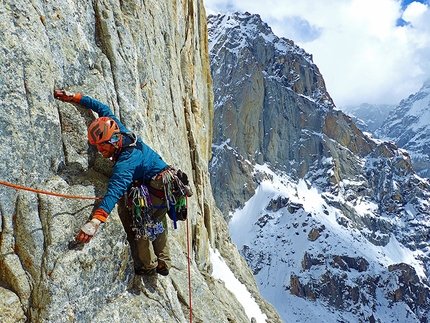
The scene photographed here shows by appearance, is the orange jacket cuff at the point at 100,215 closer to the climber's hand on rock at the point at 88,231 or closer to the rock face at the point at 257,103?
the climber's hand on rock at the point at 88,231

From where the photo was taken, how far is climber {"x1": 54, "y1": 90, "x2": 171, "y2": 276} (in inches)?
207

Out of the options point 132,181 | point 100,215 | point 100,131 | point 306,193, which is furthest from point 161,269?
point 306,193

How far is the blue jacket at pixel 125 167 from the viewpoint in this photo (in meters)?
5.05

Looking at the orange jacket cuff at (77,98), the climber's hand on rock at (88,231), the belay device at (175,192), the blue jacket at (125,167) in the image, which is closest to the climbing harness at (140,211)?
the blue jacket at (125,167)

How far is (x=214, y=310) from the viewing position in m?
8.15

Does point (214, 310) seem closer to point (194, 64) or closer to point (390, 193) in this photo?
point (194, 64)

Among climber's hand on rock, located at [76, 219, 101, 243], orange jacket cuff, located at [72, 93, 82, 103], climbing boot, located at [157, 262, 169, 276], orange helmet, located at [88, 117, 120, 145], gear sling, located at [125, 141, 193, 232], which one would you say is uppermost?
orange jacket cuff, located at [72, 93, 82, 103]

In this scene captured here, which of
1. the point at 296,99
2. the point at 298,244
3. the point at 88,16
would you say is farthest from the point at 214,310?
the point at 296,99

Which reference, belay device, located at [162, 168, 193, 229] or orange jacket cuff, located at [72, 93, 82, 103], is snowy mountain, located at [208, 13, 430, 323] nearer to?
belay device, located at [162, 168, 193, 229]

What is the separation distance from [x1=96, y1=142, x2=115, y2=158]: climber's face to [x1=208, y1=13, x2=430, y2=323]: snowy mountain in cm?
12017

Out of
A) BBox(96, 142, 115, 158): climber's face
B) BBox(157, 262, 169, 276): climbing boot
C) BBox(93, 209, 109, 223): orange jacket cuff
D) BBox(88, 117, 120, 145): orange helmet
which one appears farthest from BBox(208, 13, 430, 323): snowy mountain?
BBox(88, 117, 120, 145): orange helmet

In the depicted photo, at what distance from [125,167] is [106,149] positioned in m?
0.47

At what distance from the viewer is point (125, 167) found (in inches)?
208

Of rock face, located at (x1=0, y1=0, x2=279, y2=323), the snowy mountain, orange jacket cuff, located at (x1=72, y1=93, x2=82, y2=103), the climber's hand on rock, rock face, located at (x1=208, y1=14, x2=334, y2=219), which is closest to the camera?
rock face, located at (x1=0, y1=0, x2=279, y2=323)
